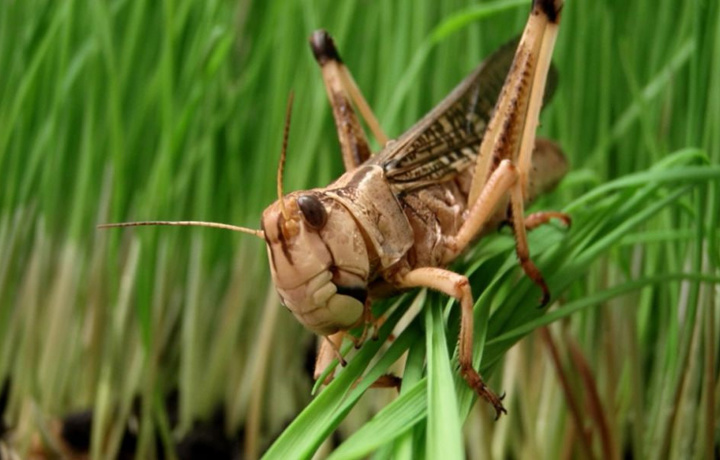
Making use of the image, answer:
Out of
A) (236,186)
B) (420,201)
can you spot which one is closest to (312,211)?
(420,201)

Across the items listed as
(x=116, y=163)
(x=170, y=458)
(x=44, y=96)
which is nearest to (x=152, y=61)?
(x=44, y=96)

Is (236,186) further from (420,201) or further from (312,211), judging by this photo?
(312,211)

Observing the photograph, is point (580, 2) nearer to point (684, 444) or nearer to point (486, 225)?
point (486, 225)

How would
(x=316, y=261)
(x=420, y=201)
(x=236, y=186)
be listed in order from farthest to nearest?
(x=236, y=186) → (x=420, y=201) → (x=316, y=261)

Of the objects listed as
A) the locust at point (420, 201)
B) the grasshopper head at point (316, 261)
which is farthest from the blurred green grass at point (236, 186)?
the grasshopper head at point (316, 261)

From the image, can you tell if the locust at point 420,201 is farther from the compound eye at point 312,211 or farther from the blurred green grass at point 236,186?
the blurred green grass at point 236,186

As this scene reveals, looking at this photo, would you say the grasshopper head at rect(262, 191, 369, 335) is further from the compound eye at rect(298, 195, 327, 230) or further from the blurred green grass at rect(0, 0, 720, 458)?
the blurred green grass at rect(0, 0, 720, 458)
